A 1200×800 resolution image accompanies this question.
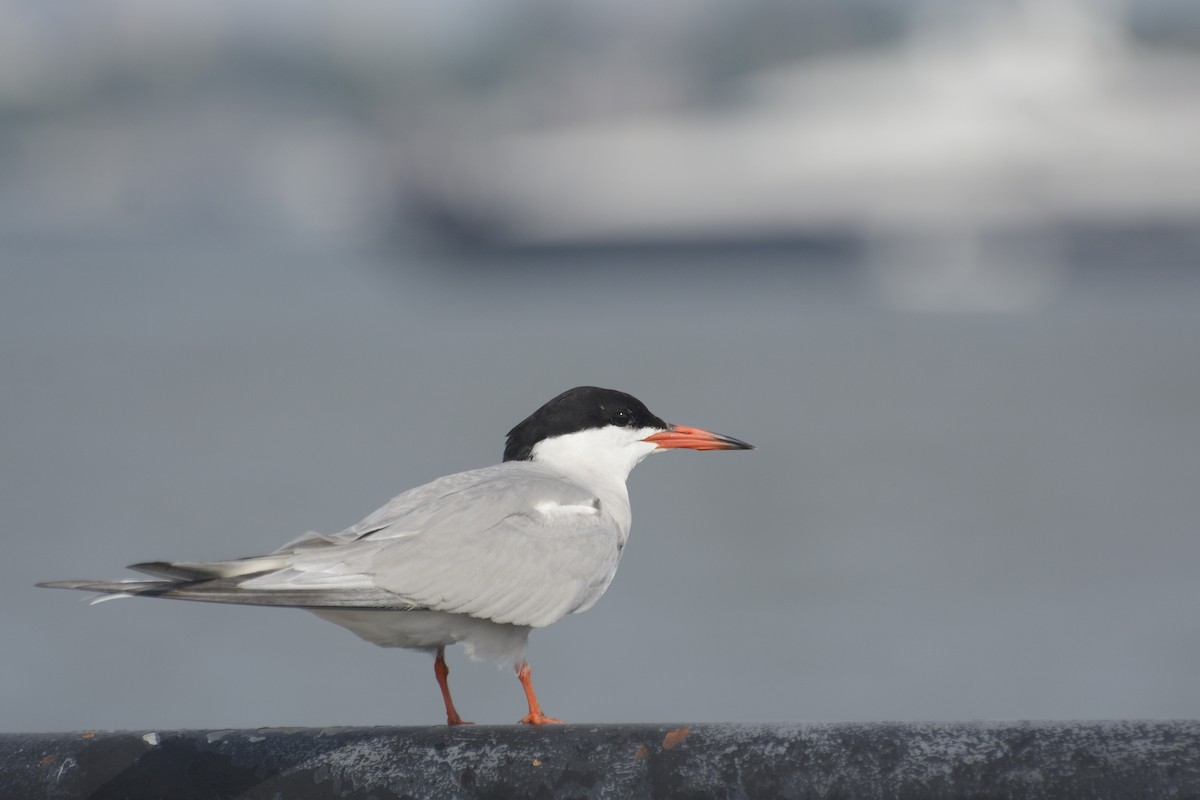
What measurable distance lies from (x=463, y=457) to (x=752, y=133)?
169 ft

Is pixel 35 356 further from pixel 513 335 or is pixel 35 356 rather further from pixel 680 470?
pixel 680 470

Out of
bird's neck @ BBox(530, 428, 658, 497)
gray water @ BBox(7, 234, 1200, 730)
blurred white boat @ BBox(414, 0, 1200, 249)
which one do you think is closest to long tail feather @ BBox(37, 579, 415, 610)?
bird's neck @ BBox(530, 428, 658, 497)

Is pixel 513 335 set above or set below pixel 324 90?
below

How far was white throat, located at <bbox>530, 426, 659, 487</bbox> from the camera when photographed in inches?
197

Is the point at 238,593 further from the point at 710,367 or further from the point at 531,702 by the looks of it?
the point at 710,367

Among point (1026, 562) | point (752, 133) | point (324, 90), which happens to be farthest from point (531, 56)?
point (1026, 562)

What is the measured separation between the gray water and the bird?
2909mm

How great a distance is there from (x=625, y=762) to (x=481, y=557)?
1.79 m

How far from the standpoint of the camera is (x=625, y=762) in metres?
2.41

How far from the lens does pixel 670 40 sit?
8556 cm

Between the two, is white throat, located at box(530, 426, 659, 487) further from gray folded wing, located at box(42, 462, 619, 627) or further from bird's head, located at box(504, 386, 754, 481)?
gray folded wing, located at box(42, 462, 619, 627)

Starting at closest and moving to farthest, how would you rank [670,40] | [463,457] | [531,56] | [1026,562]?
[1026,562] → [463,457] → [670,40] → [531,56]

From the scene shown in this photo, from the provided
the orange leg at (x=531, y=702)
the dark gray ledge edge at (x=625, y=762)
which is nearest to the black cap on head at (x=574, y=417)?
the orange leg at (x=531, y=702)

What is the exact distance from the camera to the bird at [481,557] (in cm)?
361
